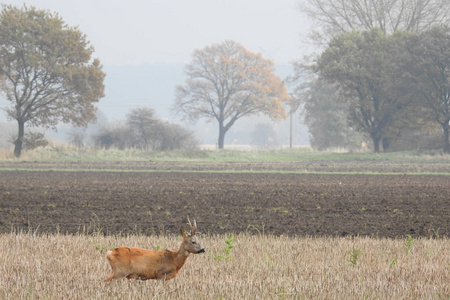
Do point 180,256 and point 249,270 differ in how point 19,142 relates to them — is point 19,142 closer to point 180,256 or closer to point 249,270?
point 249,270

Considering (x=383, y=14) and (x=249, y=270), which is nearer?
(x=249, y=270)

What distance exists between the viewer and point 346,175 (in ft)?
119

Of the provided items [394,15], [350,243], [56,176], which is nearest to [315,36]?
[394,15]

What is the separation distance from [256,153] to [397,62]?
17745mm

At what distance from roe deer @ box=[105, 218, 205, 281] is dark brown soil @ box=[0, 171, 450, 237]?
582 cm

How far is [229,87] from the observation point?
88062 mm

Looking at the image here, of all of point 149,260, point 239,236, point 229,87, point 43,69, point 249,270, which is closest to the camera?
point 149,260

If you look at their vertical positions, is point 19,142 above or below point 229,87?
below

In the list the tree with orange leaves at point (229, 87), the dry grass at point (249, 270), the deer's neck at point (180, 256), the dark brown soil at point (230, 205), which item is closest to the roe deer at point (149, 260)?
the deer's neck at point (180, 256)

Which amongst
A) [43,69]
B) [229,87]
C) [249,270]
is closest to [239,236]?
[249,270]

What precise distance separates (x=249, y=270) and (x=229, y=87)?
3106 inches

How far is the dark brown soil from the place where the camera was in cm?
1565

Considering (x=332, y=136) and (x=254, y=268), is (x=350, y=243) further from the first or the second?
(x=332, y=136)

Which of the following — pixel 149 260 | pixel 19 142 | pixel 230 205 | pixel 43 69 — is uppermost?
pixel 43 69
